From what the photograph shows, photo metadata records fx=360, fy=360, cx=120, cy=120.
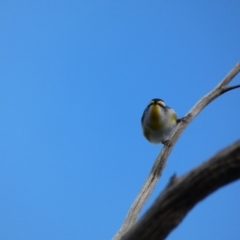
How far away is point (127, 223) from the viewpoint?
1562 mm

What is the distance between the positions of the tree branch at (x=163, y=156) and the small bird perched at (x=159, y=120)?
145mm

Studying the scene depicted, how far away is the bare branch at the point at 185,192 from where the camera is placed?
75cm

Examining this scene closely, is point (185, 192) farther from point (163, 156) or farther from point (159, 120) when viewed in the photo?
point (159, 120)

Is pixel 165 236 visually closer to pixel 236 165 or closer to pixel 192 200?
pixel 192 200

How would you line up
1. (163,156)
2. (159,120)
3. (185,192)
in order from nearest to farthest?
(185,192)
(163,156)
(159,120)

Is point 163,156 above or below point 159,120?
below

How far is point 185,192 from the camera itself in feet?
2.55

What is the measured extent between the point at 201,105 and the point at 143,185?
24.2 inches

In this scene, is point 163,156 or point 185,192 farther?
point 163,156

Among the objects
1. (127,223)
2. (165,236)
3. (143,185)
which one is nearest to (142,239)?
(165,236)

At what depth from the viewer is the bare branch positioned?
2.45 ft

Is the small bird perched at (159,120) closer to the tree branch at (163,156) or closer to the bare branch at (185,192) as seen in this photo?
the tree branch at (163,156)

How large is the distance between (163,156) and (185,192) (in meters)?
1.11

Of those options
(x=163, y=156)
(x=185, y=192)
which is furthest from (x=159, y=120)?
(x=185, y=192)
